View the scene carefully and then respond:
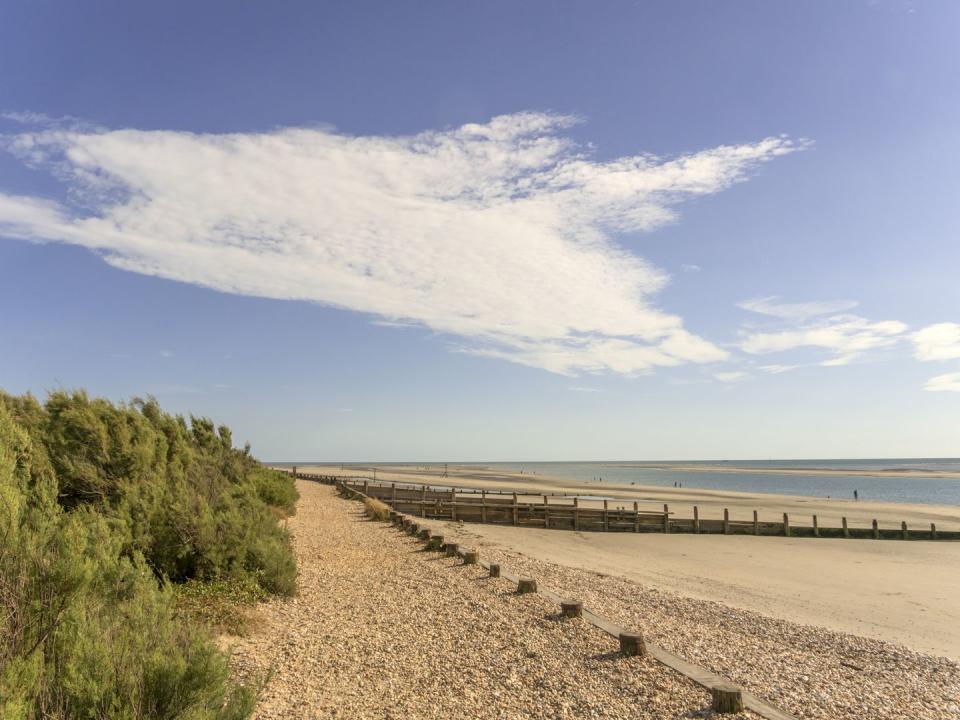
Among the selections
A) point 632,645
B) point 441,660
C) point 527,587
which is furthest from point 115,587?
point 527,587

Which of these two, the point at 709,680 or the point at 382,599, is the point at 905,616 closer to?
the point at 709,680

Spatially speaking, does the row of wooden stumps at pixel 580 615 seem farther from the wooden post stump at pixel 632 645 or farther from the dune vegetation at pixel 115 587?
the dune vegetation at pixel 115 587

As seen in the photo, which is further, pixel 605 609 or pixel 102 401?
pixel 102 401

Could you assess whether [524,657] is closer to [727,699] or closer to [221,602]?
[727,699]

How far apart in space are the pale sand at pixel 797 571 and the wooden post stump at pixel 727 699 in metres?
6.87

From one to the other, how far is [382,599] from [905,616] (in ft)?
36.8

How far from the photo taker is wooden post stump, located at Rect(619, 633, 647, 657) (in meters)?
6.69

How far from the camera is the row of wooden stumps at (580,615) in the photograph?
17.6 feet

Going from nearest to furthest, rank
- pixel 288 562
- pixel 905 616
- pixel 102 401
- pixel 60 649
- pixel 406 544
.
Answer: pixel 60 649
pixel 288 562
pixel 102 401
pixel 905 616
pixel 406 544

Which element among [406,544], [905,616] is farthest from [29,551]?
[905,616]

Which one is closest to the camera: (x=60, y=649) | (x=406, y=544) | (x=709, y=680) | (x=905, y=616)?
(x=60, y=649)

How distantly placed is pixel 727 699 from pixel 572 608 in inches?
119

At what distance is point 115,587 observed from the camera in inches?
189

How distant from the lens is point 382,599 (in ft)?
30.6
